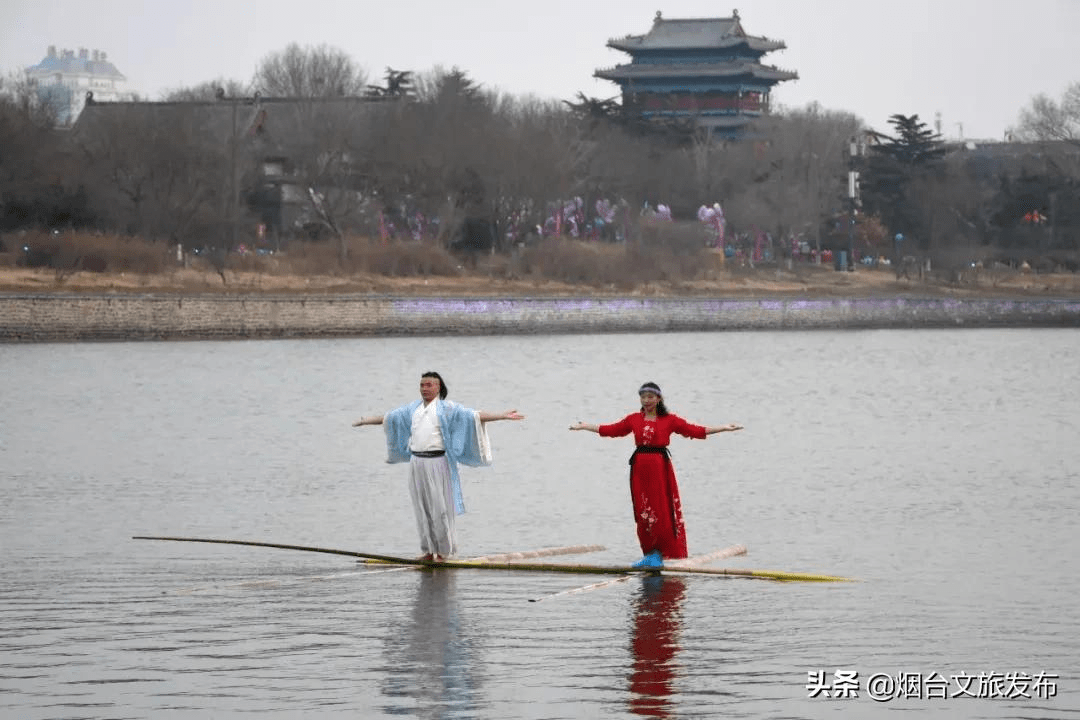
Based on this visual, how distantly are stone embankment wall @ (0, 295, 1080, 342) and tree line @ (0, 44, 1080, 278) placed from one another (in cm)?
512

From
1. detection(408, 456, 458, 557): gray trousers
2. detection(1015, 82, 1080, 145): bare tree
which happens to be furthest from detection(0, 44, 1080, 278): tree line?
detection(408, 456, 458, 557): gray trousers

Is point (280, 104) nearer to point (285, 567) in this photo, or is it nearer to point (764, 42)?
point (764, 42)

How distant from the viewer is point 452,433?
15867 mm

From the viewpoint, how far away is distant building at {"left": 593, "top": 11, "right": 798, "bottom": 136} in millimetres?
127875

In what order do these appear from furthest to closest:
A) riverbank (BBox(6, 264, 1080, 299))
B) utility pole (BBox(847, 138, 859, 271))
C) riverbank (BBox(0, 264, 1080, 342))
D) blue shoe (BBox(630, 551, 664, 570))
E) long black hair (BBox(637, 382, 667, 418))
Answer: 1. utility pole (BBox(847, 138, 859, 271))
2. riverbank (BBox(6, 264, 1080, 299))
3. riverbank (BBox(0, 264, 1080, 342))
4. blue shoe (BBox(630, 551, 664, 570))
5. long black hair (BBox(637, 382, 667, 418))

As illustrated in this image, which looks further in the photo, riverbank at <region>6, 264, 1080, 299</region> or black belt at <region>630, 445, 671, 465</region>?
riverbank at <region>6, 264, 1080, 299</region>

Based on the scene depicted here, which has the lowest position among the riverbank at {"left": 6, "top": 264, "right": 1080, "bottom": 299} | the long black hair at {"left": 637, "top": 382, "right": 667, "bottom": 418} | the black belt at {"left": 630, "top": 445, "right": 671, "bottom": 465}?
the black belt at {"left": 630, "top": 445, "right": 671, "bottom": 465}

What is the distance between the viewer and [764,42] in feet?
428

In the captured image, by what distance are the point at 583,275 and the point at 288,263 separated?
12.4m

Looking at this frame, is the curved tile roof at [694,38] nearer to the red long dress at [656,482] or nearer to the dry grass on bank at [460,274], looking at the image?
the dry grass on bank at [460,274]

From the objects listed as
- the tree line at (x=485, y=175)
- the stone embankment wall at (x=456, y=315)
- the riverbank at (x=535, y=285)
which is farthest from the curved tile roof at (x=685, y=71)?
the stone embankment wall at (x=456, y=315)

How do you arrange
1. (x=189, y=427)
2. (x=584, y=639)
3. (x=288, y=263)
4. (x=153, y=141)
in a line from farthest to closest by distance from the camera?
(x=153, y=141) < (x=288, y=263) < (x=189, y=427) < (x=584, y=639)

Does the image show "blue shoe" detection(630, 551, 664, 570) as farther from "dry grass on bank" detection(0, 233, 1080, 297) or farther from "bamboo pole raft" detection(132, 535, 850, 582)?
"dry grass on bank" detection(0, 233, 1080, 297)

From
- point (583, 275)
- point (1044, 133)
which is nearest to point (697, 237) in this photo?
point (583, 275)
